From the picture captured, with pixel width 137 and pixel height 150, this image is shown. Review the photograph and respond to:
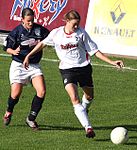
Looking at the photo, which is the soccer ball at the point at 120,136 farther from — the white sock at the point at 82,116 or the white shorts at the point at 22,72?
the white shorts at the point at 22,72

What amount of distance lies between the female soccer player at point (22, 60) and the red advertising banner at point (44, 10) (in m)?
11.2

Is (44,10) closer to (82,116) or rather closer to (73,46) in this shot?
(73,46)

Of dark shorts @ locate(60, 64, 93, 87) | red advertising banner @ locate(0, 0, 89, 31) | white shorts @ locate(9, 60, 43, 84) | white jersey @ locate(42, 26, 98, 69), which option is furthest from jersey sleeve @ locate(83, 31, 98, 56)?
red advertising banner @ locate(0, 0, 89, 31)

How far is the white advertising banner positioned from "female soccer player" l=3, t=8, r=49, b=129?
32.6 ft

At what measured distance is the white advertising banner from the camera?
2184 cm

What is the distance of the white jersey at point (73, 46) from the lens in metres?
11.2

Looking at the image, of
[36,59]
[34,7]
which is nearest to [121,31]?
[34,7]

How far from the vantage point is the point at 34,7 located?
24703mm

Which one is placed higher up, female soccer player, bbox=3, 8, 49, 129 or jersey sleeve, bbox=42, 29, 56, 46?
jersey sleeve, bbox=42, 29, 56, 46

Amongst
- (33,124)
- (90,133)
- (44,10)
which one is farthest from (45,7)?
(90,133)

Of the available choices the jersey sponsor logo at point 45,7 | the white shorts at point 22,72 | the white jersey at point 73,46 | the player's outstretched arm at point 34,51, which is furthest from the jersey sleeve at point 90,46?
the jersey sponsor logo at point 45,7

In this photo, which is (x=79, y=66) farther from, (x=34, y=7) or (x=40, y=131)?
(x=34, y=7)

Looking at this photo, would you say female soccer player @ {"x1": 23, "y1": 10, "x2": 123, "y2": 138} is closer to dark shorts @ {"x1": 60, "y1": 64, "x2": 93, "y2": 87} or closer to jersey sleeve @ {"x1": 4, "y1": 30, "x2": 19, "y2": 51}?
dark shorts @ {"x1": 60, "y1": 64, "x2": 93, "y2": 87}

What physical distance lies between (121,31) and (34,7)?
4085mm
